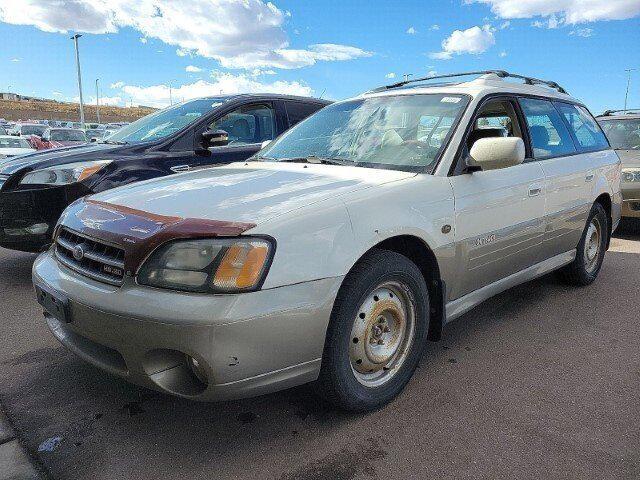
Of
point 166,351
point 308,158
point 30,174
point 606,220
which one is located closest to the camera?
point 166,351

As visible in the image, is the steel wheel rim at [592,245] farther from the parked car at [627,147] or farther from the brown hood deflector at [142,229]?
the brown hood deflector at [142,229]

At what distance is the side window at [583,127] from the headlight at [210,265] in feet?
10.9

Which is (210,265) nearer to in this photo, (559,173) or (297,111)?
(559,173)

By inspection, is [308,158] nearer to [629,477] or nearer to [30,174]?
[629,477]

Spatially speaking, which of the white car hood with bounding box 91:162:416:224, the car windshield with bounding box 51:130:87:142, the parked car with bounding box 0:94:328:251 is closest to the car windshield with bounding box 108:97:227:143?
the parked car with bounding box 0:94:328:251

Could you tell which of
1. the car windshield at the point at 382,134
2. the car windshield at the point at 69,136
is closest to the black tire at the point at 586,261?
the car windshield at the point at 382,134

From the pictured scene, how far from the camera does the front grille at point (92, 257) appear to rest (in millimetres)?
2113

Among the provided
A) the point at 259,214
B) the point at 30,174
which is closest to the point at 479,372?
the point at 259,214

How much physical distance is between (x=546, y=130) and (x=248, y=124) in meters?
3.05

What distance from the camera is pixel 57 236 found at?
2.64m

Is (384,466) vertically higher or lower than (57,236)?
lower

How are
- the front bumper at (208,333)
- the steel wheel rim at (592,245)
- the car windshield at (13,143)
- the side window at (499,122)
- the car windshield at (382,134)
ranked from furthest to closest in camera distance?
the car windshield at (13,143) → the steel wheel rim at (592,245) → the side window at (499,122) → the car windshield at (382,134) → the front bumper at (208,333)

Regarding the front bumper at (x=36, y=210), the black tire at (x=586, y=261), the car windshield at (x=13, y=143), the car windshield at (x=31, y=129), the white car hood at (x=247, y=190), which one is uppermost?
the car windshield at (x=31, y=129)

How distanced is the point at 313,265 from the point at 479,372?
1.47 m
